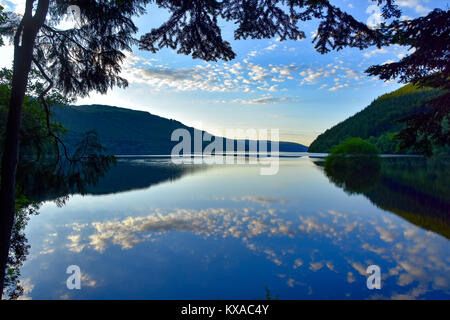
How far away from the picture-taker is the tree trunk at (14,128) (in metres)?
5.06

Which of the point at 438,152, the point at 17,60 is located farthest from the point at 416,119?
the point at 438,152

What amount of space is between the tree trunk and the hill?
147 meters

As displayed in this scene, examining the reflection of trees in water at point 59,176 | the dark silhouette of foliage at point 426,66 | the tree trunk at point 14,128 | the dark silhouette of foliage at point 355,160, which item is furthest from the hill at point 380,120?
the tree trunk at point 14,128

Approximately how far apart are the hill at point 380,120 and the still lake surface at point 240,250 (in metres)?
128

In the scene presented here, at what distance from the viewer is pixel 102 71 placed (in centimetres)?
670

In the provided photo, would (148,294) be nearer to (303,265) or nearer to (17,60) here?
(303,265)

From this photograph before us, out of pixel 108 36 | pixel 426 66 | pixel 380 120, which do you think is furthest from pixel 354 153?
pixel 380 120

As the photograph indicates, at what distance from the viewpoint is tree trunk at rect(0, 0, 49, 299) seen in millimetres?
5059

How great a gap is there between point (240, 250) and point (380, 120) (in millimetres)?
170239

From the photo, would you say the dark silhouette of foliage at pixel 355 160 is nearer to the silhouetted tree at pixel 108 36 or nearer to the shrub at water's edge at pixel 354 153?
the shrub at water's edge at pixel 354 153

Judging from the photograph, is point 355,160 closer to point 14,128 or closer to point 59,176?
point 59,176

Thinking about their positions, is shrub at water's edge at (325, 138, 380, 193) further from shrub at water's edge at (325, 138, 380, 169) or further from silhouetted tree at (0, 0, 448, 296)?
silhouetted tree at (0, 0, 448, 296)

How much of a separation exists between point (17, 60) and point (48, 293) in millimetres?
8857
